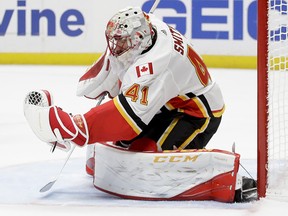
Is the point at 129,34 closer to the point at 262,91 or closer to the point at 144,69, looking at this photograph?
the point at 144,69

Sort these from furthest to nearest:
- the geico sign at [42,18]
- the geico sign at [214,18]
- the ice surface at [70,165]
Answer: the geico sign at [42,18] → the geico sign at [214,18] → the ice surface at [70,165]

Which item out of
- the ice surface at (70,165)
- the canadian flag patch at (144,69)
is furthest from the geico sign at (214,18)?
the canadian flag patch at (144,69)

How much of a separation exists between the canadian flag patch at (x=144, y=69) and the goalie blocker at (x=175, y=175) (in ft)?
0.95

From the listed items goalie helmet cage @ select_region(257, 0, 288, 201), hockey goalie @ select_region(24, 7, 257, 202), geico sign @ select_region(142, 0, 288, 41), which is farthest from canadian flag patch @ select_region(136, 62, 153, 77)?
geico sign @ select_region(142, 0, 288, 41)

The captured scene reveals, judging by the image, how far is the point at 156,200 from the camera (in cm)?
298

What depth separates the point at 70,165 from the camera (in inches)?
144

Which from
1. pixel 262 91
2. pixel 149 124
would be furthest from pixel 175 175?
pixel 262 91

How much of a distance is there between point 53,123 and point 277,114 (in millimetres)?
818

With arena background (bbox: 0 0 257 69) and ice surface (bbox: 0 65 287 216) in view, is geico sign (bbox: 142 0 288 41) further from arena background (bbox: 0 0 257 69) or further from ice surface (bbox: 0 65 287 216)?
ice surface (bbox: 0 65 287 216)

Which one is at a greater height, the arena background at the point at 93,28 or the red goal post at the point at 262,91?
the red goal post at the point at 262,91

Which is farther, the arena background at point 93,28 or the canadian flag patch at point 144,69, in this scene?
the arena background at point 93,28

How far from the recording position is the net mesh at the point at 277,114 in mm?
2949

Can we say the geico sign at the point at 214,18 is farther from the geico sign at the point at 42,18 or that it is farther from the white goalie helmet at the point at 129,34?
the white goalie helmet at the point at 129,34

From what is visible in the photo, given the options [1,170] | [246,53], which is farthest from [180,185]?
[246,53]
